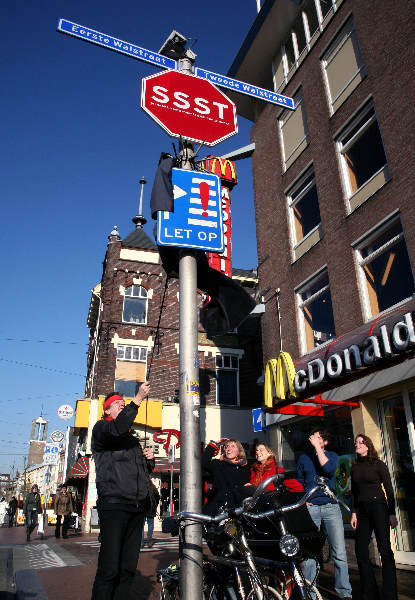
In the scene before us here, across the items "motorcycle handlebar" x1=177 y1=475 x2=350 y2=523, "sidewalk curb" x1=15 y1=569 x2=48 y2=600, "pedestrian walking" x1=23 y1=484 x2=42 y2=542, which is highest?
"motorcycle handlebar" x1=177 y1=475 x2=350 y2=523

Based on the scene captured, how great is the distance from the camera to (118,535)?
372cm

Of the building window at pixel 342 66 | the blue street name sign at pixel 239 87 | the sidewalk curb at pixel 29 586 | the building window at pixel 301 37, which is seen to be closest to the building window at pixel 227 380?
the building window at pixel 301 37

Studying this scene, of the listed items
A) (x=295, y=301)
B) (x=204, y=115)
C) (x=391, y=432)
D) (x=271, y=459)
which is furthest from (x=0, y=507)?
(x=204, y=115)

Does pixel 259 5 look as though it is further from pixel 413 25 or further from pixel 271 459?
pixel 271 459

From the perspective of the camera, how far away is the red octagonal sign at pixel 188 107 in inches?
211

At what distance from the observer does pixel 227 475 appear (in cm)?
→ 449

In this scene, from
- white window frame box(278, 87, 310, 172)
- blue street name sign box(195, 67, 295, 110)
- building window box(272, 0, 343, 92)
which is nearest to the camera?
blue street name sign box(195, 67, 295, 110)

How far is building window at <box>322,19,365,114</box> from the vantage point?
39.7 feet

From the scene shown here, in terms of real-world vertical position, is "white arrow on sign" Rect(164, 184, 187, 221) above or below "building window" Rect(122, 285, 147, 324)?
below

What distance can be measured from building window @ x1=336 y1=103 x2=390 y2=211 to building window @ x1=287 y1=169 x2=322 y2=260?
55.8 inches

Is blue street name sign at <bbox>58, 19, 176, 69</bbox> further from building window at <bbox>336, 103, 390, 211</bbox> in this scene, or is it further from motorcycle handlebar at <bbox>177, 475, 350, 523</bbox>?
building window at <bbox>336, 103, 390, 211</bbox>

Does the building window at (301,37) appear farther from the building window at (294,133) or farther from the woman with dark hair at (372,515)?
the woman with dark hair at (372,515)

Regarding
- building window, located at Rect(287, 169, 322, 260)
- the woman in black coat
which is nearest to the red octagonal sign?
the woman in black coat

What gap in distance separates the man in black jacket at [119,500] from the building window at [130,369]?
1684 cm
